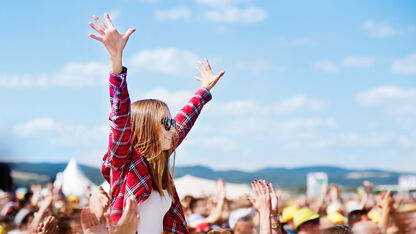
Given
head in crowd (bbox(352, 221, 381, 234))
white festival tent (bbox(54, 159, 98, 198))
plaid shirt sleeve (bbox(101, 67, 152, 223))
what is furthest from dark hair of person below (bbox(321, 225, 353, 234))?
white festival tent (bbox(54, 159, 98, 198))

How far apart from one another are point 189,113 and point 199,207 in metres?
5.48

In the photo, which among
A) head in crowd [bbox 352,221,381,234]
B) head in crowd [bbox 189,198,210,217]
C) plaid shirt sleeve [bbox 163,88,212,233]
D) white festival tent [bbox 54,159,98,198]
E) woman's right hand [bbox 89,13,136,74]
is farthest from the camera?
white festival tent [bbox 54,159,98,198]

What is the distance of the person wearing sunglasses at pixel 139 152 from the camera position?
268 centimetres

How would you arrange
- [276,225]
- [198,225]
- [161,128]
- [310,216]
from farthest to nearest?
[198,225], [310,216], [276,225], [161,128]

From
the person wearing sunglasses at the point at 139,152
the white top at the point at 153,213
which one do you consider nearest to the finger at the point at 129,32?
the person wearing sunglasses at the point at 139,152

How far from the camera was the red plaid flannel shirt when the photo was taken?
268 centimetres

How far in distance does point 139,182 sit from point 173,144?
1.27ft

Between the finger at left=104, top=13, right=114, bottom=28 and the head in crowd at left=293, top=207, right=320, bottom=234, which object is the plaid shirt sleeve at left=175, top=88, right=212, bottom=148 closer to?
the finger at left=104, top=13, right=114, bottom=28

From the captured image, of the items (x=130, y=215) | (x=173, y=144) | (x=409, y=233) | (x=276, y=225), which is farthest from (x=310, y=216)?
(x=130, y=215)

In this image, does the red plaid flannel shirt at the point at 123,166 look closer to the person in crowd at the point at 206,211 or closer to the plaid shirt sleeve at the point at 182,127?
the plaid shirt sleeve at the point at 182,127

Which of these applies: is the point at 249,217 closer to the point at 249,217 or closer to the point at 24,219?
the point at 249,217

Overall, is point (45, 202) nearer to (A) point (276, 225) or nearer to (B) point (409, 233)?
(A) point (276, 225)

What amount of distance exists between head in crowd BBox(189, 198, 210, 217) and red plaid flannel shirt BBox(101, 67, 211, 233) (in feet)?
18.1

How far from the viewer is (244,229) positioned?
5863 mm
